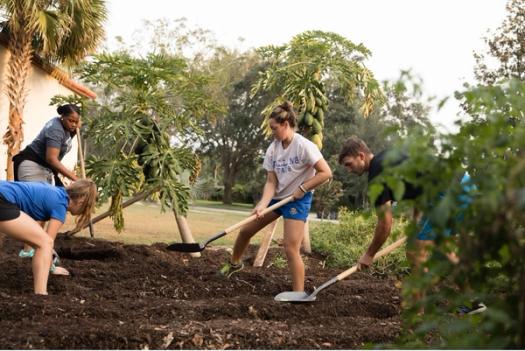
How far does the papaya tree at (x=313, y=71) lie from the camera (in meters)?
8.63

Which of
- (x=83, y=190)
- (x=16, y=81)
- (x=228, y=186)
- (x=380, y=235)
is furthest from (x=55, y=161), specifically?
(x=228, y=186)

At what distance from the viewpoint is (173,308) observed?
4961mm

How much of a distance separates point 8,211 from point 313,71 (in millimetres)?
4731

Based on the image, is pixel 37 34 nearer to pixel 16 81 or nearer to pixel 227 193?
pixel 16 81

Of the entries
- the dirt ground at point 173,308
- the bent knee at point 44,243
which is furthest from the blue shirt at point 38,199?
the dirt ground at point 173,308

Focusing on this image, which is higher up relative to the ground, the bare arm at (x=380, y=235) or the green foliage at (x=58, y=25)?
the green foliage at (x=58, y=25)

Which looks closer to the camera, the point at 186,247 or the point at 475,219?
the point at 475,219

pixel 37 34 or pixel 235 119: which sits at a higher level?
pixel 235 119

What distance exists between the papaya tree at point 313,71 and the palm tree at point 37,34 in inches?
242

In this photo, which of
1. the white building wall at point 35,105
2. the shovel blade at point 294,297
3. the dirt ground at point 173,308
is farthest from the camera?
the white building wall at point 35,105

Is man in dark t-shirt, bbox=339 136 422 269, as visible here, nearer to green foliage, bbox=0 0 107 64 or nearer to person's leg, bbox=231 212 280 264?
person's leg, bbox=231 212 280 264

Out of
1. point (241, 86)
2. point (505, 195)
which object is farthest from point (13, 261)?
point (241, 86)

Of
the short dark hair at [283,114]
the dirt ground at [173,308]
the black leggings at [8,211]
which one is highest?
the short dark hair at [283,114]

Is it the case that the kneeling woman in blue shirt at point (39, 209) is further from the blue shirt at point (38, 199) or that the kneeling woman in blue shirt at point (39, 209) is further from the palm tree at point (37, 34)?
the palm tree at point (37, 34)
